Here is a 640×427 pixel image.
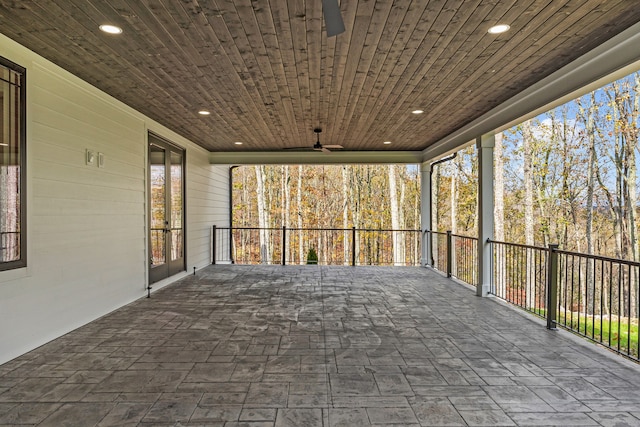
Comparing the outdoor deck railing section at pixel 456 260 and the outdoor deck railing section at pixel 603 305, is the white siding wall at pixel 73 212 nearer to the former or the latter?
the outdoor deck railing section at pixel 603 305

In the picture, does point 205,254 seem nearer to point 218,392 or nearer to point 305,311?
point 305,311

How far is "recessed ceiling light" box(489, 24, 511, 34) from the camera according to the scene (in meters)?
2.92

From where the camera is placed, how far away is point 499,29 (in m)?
2.97

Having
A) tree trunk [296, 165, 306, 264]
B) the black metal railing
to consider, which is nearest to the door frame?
the black metal railing

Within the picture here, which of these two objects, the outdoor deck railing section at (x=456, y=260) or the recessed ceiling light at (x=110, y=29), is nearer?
the recessed ceiling light at (x=110, y=29)

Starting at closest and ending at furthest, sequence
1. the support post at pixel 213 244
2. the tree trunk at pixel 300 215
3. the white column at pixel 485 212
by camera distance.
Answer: the white column at pixel 485 212 → the support post at pixel 213 244 → the tree trunk at pixel 300 215

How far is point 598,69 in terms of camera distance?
3342mm

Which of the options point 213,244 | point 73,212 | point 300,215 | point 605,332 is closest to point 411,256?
point 300,215

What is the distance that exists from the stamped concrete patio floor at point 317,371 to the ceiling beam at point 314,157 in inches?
187

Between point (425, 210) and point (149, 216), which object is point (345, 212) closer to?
point (425, 210)

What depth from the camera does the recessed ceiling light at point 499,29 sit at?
292 centimetres

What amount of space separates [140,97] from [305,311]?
349 cm

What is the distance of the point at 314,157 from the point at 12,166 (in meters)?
6.44

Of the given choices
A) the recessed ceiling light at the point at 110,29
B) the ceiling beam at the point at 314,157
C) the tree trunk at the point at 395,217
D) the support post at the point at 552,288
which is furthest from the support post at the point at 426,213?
the recessed ceiling light at the point at 110,29
